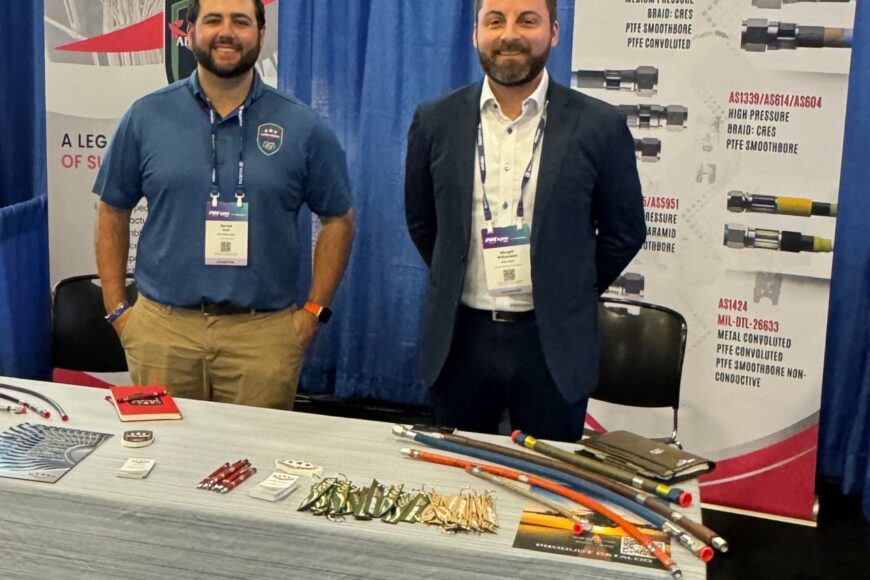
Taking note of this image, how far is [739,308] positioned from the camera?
343cm

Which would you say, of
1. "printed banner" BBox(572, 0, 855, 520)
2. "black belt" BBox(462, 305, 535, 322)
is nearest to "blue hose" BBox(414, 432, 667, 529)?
"black belt" BBox(462, 305, 535, 322)

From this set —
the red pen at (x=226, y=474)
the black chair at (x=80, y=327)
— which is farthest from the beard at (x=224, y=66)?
the red pen at (x=226, y=474)

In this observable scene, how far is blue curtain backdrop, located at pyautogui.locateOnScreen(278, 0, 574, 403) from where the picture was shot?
4086mm

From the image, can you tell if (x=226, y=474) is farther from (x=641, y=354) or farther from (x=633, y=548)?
(x=641, y=354)

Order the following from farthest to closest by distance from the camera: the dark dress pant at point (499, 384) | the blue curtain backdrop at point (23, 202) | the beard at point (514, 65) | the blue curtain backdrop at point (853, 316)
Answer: the blue curtain backdrop at point (23, 202) < the blue curtain backdrop at point (853, 316) < the dark dress pant at point (499, 384) < the beard at point (514, 65)

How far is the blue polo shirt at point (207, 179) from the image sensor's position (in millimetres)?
2609

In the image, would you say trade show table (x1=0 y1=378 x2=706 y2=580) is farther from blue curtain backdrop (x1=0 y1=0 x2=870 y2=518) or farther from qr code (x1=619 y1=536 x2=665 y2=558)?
blue curtain backdrop (x1=0 y1=0 x2=870 y2=518)

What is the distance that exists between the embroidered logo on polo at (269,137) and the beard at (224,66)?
16 cm

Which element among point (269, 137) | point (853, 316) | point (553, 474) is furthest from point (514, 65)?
point (853, 316)

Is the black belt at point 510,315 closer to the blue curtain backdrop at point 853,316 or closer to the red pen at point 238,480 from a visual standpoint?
the red pen at point 238,480

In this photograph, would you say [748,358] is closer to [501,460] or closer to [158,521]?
[501,460]

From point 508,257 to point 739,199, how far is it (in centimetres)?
Answer: 137

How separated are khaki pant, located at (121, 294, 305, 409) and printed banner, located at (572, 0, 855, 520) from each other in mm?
1393

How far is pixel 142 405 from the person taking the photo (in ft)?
7.00
